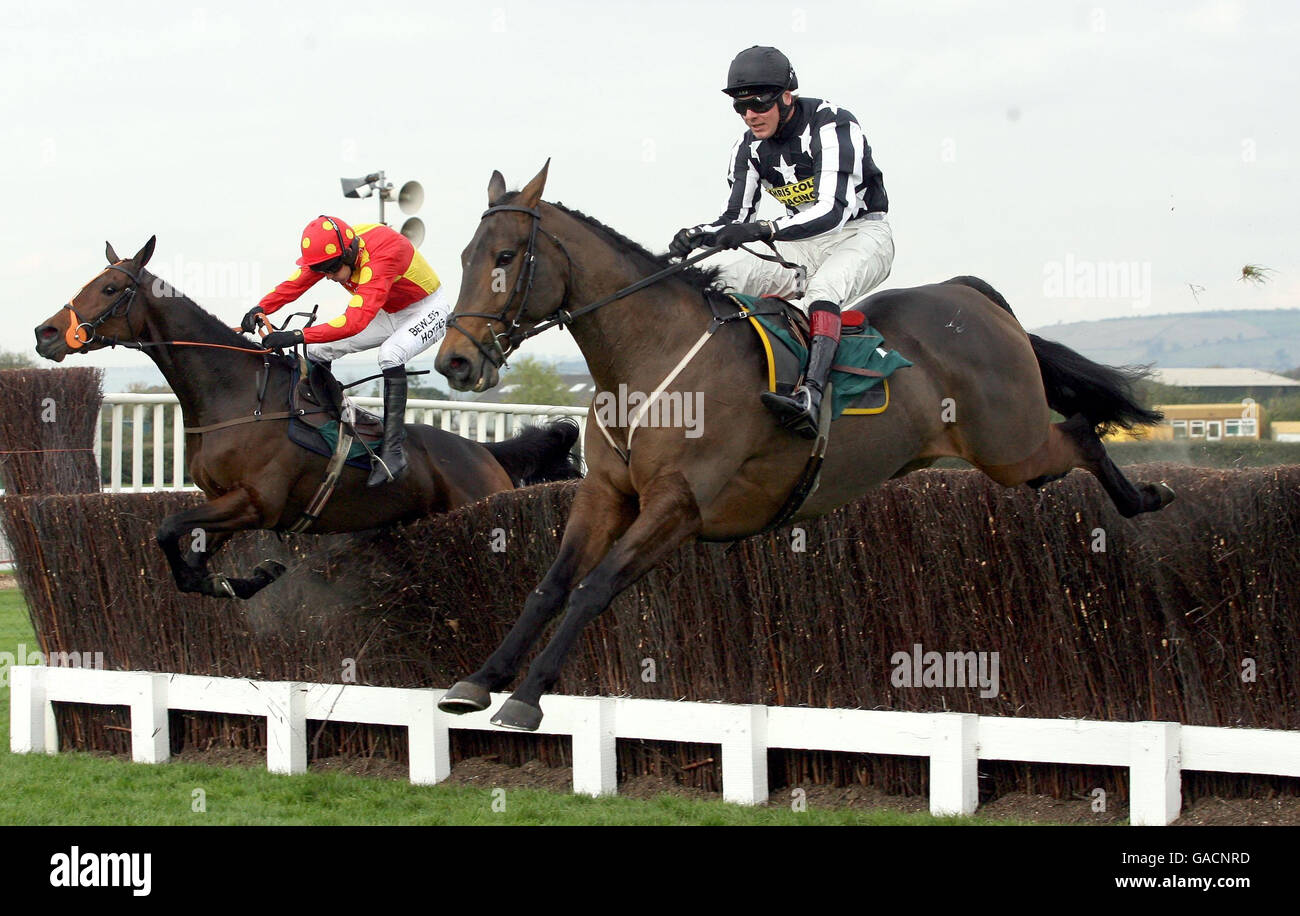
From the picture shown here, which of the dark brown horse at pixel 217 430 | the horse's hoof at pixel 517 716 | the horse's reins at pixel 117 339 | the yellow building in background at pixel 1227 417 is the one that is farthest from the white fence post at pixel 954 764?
the yellow building in background at pixel 1227 417

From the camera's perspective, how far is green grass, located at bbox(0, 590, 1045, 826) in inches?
213

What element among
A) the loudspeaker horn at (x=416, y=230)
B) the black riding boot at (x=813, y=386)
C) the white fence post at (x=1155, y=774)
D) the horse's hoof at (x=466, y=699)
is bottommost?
the white fence post at (x=1155, y=774)

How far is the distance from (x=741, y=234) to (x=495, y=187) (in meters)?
0.90

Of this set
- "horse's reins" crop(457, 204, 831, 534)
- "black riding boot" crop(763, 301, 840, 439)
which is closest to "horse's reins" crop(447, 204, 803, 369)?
"horse's reins" crop(457, 204, 831, 534)

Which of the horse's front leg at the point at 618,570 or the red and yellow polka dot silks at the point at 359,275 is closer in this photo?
the horse's front leg at the point at 618,570

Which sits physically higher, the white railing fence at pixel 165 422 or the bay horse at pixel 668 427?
the white railing fence at pixel 165 422

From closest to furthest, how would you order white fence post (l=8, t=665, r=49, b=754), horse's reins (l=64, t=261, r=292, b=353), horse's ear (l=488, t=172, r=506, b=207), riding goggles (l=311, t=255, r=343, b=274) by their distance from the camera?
horse's ear (l=488, t=172, r=506, b=207), horse's reins (l=64, t=261, r=292, b=353), riding goggles (l=311, t=255, r=343, b=274), white fence post (l=8, t=665, r=49, b=754)

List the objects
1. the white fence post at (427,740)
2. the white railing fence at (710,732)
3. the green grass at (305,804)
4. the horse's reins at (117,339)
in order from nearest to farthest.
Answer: the white railing fence at (710,732) < the green grass at (305,804) < the white fence post at (427,740) < the horse's reins at (117,339)

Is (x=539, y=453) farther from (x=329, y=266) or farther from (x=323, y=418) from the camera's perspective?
(x=329, y=266)

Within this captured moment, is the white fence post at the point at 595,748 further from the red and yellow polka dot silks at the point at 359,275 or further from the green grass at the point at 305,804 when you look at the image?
the red and yellow polka dot silks at the point at 359,275

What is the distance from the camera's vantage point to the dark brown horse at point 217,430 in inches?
265

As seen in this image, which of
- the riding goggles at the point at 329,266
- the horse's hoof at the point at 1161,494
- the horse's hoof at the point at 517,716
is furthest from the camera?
the riding goggles at the point at 329,266

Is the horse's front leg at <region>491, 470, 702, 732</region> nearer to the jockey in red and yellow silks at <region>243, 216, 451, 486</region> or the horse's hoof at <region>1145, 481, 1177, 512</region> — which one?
the horse's hoof at <region>1145, 481, 1177, 512</region>

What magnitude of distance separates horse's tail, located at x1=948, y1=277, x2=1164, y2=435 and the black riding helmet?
48.2 inches
